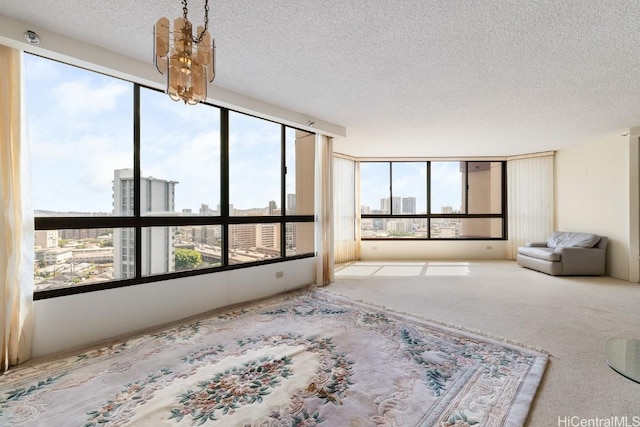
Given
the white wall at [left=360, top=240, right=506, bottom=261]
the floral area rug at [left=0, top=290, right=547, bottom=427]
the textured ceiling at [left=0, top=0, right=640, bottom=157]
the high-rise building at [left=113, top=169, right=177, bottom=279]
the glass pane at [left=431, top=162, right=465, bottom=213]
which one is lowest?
the floral area rug at [left=0, top=290, right=547, bottom=427]

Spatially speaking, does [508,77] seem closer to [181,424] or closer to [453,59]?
[453,59]

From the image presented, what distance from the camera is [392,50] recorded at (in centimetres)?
257

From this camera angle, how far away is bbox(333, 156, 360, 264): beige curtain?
23.1 feet

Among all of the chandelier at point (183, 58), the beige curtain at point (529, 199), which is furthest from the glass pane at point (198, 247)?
the beige curtain at point (529, 199)

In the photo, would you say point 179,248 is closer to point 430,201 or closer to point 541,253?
point 430,201

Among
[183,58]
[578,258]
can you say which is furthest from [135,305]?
[578,258]

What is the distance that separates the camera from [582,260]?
17.5 ft

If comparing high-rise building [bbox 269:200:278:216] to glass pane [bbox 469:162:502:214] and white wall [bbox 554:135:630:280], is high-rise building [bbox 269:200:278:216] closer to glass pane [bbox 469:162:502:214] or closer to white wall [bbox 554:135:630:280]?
glass pane [bbox 469:162:502:214]

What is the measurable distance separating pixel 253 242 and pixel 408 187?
4894 millimetres

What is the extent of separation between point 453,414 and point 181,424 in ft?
5.09

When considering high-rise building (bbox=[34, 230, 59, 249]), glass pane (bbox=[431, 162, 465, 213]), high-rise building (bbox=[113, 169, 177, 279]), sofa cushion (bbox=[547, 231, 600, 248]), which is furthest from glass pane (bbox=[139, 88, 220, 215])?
sofa cushion (bbox=[547, 231, 600, 248])

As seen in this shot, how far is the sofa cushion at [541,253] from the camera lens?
5398mm

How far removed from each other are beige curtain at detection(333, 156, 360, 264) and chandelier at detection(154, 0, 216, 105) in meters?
5.30

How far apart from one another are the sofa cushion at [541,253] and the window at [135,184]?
5.02 m
